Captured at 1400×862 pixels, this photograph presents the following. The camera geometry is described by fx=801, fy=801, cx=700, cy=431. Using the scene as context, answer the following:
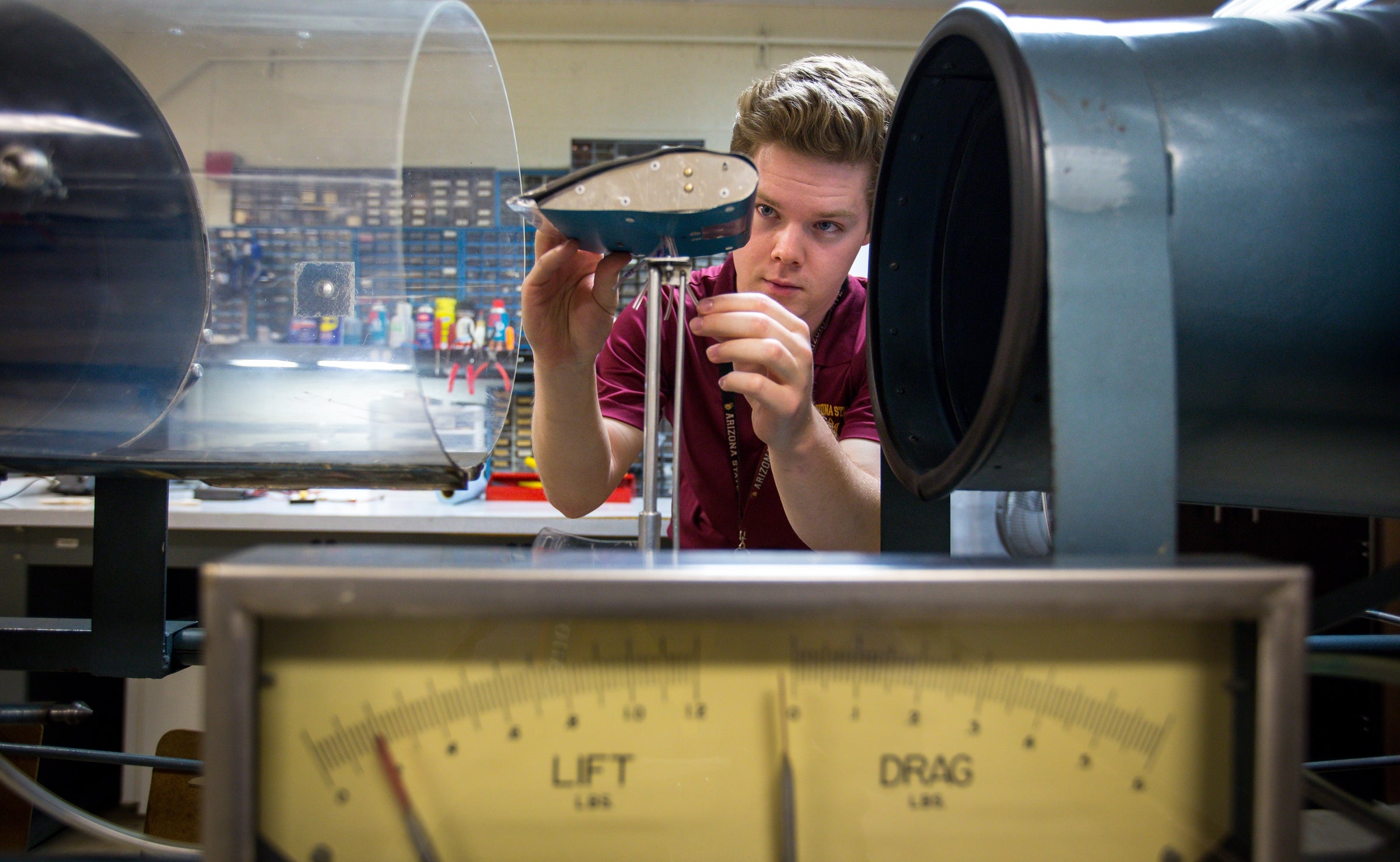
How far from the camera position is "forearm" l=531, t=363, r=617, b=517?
0.86 metres

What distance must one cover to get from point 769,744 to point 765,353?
13.5 inches

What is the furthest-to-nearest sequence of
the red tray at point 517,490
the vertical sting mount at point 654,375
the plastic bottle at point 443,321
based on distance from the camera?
the red tray at point 517,490 < the plastic bottle at point 443,321 < the vertical sting mount at point 654,375

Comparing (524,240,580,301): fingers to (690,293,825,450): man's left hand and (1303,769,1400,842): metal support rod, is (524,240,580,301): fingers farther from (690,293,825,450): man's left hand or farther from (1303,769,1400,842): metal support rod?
(1303,769,1400,842): metal support rod

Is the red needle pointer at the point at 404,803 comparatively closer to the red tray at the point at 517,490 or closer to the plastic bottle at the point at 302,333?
the plastic bottle at the point at 302,333

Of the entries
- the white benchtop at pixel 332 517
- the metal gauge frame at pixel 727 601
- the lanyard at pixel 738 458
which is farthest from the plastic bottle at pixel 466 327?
the white benchtop at pixel 332 517

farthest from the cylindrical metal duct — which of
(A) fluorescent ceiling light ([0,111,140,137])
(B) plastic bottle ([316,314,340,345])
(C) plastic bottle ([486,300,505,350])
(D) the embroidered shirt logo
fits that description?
(D) the embroidered shirt logo

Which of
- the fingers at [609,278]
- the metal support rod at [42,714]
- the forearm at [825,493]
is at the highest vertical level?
the fingers at [609,278]

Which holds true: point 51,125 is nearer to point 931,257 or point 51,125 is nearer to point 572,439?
point 572,439

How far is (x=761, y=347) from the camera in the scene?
0.63m

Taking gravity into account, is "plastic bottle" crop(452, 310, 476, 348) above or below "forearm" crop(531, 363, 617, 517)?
above

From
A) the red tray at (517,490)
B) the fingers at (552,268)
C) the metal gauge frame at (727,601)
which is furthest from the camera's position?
the red tray at (517,490)

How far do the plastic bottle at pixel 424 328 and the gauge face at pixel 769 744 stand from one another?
1.48ft

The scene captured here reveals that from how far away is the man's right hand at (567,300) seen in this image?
2.09 feet

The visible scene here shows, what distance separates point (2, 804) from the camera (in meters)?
1.64
